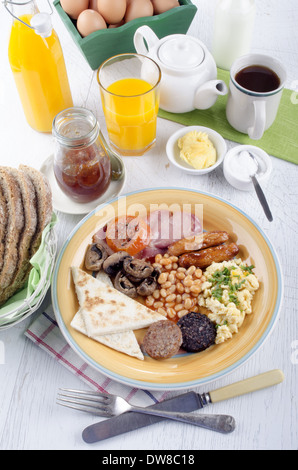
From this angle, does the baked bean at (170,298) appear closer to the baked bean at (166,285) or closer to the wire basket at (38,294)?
the baked bean at (166,285)

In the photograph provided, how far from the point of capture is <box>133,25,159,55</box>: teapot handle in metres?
1.92

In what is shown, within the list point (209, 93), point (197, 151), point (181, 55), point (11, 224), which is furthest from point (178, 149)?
point (11, 224)

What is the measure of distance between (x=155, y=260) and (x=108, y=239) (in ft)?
0.61

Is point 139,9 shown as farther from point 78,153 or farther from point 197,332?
point 197,332

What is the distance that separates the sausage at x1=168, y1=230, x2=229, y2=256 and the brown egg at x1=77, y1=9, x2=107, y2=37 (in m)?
1.06

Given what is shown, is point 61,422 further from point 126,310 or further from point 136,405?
point 126,310

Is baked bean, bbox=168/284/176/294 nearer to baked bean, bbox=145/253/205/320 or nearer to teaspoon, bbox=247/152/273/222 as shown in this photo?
baked bean, bbox=145/253/205/320

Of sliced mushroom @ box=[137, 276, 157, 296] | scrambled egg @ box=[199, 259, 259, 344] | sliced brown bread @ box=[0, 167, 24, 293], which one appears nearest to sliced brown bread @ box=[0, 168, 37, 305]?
sliced brown bread @ box=[0, 167, 24, 293]

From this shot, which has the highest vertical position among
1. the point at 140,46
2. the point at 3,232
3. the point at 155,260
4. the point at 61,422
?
the point at 140,46

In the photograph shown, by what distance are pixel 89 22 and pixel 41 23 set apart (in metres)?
0.50

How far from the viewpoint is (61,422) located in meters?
1.37

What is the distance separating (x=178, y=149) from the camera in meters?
1.92

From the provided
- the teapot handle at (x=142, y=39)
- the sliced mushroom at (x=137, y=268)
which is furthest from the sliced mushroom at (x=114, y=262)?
the teapot handle at (x=142, y=39)

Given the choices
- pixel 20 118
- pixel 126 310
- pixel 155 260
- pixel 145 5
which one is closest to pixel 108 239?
pixel 155 260
